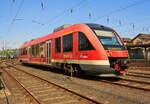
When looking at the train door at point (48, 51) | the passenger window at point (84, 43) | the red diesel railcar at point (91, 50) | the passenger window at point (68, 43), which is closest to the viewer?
the red diesel railcar at point (91, 50)

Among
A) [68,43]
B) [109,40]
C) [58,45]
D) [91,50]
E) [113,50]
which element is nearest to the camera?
[113,50]

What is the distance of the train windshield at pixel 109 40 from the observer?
8.45 metres

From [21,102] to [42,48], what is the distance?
10338mm

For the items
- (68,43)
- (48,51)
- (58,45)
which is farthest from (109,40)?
(48,51)

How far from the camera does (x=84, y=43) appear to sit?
895cm

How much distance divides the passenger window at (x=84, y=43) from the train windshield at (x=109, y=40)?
682 millimetres

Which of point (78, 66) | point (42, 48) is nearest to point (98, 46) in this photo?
point (78, 66)

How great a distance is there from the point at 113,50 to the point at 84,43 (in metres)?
1.73

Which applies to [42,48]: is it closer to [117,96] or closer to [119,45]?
[119,45]

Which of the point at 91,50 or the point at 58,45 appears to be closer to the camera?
the point at 91,50

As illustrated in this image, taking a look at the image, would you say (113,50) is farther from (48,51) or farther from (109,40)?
(48,51)

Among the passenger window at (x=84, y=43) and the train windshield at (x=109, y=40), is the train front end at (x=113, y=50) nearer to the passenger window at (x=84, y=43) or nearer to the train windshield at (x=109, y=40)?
the train windshield at (x=109, y=40)

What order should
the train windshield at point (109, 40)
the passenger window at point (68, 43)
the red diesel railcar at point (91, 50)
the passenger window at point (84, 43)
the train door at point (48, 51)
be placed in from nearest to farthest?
the red diesel railcar at point (91, 50), the train windshield at point (109, 40), the passenger window at point (84, 43), the passenger window at point (68, 43), the train door at point (48, 51)

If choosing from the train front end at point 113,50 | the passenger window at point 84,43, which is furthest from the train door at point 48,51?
the train front end at point 113,50
